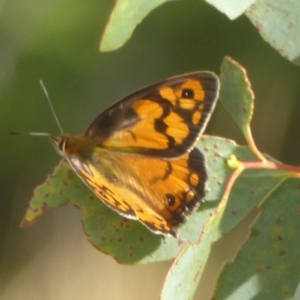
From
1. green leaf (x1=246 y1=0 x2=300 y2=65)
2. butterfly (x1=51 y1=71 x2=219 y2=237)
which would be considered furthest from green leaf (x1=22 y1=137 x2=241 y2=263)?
green leaf (x1=246 y1=0 x2=300 y2=65)

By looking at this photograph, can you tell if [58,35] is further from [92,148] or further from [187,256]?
[187,256]

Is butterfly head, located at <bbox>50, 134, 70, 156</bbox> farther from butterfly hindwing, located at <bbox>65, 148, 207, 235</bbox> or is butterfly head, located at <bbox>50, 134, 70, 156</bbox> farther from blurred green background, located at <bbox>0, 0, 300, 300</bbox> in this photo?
blurred green background, located at <bbox>0, 0, 300, 300</bbox>

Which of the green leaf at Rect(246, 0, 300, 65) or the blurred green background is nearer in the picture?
the green leaf at Rect(246, 0, 300, 65)

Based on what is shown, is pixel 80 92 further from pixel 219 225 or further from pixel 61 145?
pixel 219 225

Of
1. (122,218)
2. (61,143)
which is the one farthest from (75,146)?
(122,218)

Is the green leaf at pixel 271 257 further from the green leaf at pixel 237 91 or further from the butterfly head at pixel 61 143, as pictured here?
the butterfly head at pixel 61 143
